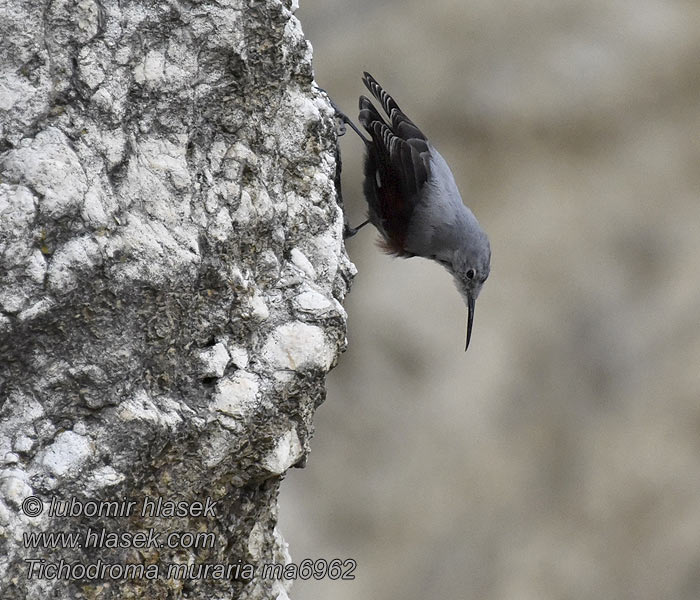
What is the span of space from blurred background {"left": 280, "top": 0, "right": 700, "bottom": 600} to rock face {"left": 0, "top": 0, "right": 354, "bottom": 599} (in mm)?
4968

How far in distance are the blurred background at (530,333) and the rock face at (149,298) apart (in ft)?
16.3

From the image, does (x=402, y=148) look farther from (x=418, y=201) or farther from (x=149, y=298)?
(x=149, y=298)

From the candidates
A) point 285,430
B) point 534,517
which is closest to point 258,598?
point 285,430

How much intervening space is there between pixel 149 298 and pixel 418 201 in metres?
2.59

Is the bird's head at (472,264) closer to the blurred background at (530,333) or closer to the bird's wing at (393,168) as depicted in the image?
the bird's wing at (393,168)

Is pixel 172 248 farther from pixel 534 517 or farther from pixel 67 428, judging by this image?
pixel 534 517

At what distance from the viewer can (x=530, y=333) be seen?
7523mm

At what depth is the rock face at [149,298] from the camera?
6.57 ft

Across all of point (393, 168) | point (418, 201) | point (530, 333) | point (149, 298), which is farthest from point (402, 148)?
point (530, 333)

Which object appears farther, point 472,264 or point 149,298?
point 472,264

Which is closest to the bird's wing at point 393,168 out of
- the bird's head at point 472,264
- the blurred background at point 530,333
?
the bird's head at point 472,264

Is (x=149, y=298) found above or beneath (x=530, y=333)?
beneath

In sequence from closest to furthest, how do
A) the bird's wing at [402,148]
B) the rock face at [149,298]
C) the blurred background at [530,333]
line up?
the rock face at [149,298] < the bird's wing at [402,148] < the blurred background at [530,333]

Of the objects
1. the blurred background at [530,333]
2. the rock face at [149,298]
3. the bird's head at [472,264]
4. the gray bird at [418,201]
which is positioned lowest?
the rock face at [149,298]
